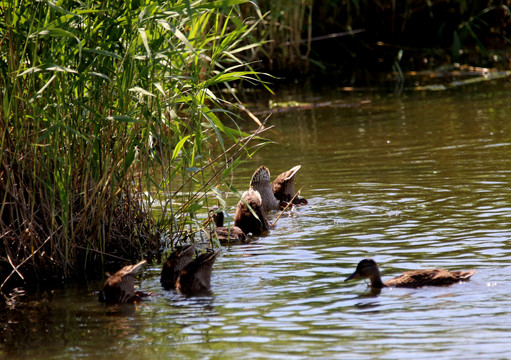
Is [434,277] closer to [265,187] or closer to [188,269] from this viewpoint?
[188,269]

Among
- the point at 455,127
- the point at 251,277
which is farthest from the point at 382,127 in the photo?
the point at 251,277

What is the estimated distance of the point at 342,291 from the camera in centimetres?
604

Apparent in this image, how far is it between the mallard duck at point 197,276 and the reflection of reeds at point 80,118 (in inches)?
32.7

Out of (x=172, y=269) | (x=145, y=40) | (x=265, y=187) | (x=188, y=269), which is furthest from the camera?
(x=265, y=187)

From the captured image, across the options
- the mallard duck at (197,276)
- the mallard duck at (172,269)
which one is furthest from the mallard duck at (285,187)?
the mallard duck at (197,276)

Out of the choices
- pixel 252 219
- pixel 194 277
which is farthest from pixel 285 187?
pixel 194 277

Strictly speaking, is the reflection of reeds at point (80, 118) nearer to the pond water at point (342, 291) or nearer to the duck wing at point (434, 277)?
the pond water at point (342, 291)

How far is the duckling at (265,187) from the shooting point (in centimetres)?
902

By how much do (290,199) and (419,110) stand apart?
18.2 feet

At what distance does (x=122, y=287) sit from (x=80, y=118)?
4.13 ft

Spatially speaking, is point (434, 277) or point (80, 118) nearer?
point (434, 277)

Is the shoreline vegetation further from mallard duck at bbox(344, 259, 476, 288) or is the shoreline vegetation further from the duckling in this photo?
the duckling

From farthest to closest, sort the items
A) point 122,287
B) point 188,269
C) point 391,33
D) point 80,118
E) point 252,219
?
1. point 391,33
2. point 252,219
3. point 80,118
4. point 188,269
5. point 122,287

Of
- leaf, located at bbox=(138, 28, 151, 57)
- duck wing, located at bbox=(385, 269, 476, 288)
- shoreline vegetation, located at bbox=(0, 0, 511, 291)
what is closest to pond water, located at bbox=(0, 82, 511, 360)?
duck wing, located at bbox=(385, 269, 476, 288)
